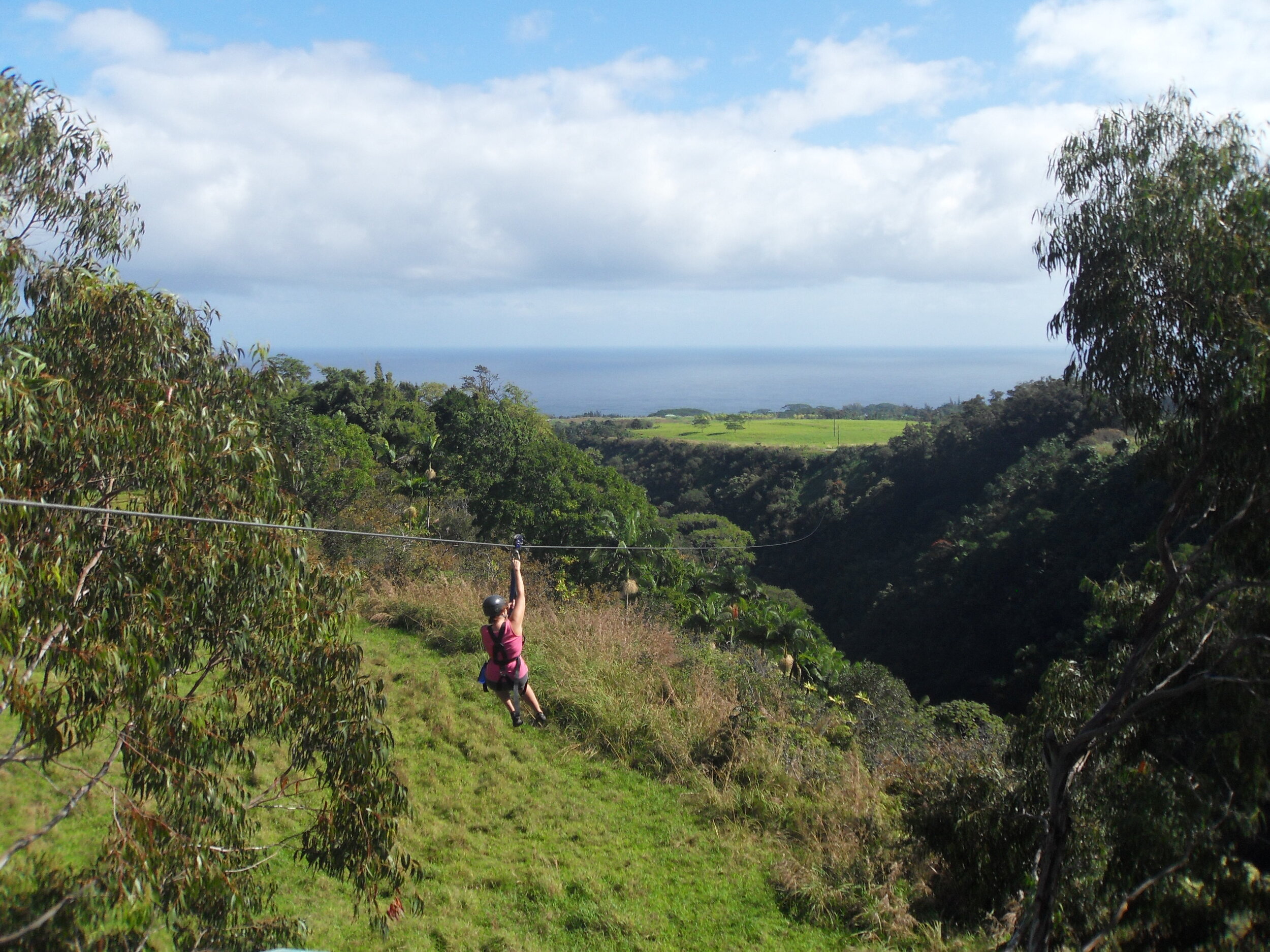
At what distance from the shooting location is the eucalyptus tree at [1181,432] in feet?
15.2

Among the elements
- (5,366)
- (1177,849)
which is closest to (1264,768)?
(1177,849)

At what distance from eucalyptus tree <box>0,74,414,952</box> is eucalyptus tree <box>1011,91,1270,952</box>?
16.3ft

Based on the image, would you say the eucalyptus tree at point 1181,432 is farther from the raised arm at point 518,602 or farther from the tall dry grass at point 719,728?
the raised arm at point 518,602

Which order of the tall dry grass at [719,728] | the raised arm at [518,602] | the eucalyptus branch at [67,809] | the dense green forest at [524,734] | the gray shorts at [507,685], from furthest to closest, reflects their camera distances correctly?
the tall dry grass at [719,728], the gray shorts at [507,685], the raised arm at [518,602], the dense green forest at [524,734], the eucalyptus branch at [67,809]

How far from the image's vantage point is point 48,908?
4.76 metres

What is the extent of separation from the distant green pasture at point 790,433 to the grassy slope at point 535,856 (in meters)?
52.8

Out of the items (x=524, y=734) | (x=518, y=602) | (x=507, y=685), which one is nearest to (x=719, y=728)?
(x=524, y=734)

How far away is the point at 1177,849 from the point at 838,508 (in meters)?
43.6

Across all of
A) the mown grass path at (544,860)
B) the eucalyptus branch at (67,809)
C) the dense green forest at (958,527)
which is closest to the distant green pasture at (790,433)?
the dense green forest at (958,527)

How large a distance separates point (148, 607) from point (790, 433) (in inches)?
2696

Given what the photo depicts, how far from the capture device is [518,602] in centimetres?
627

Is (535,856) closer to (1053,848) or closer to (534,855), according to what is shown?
(534,855)

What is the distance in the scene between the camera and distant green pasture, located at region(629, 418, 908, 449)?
6338 cm

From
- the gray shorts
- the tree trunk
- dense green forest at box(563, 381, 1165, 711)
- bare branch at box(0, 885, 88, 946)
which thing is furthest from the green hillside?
dense green forest at box(563, 381, 1165, 711)
